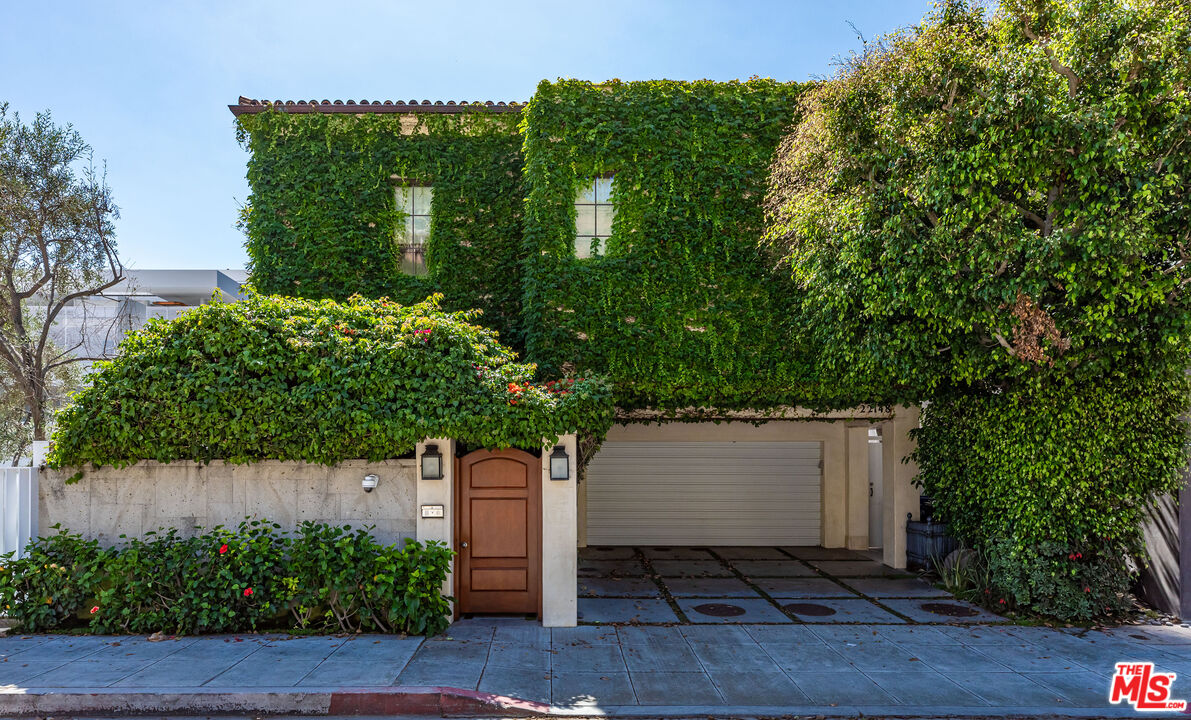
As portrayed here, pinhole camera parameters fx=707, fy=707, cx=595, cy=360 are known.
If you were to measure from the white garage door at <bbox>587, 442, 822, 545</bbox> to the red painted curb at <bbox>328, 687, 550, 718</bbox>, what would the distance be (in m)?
8.79

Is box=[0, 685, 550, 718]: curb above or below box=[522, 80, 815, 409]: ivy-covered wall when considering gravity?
below

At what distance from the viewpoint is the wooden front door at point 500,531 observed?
8.81 meters

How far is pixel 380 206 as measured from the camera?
38.0 feet

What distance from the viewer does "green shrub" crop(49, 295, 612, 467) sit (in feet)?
25.4

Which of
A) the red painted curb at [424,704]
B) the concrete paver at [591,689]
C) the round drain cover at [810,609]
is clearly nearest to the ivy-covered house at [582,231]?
the concrete paver at [591,689]

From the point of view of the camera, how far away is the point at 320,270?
11.4 metres

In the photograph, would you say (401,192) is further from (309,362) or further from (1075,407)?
(1075,407)

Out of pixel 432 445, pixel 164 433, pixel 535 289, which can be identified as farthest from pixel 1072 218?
pixel 164 433

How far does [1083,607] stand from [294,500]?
9.48 m

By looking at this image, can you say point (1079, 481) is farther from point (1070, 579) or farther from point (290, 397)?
point (290, 397)

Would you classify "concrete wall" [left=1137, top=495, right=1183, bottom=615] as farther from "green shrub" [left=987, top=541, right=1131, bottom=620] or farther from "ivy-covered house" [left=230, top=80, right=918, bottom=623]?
"ivy-covered house" [left=230, top=80, right=918, bottom=623]

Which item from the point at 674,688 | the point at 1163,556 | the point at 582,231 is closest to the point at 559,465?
the point at 674,688

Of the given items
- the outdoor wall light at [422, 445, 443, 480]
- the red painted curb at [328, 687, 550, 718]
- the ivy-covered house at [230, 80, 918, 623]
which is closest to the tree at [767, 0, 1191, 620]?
the ivy-covered house at [230, 80, 918, 623]

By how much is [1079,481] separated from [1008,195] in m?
3.50
